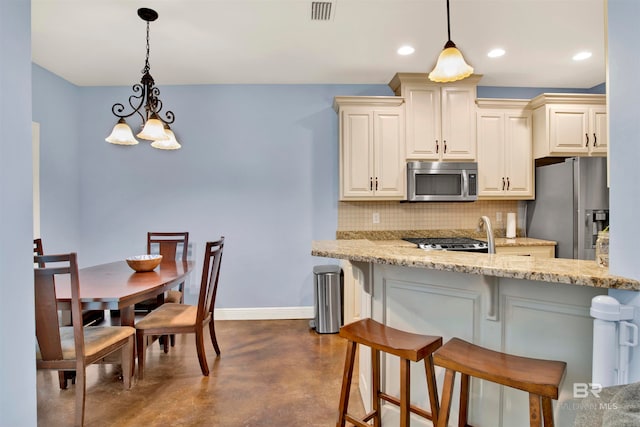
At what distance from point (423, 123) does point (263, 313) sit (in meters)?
2.77

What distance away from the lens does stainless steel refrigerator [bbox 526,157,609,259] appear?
114 inches

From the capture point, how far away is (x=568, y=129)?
3340mm

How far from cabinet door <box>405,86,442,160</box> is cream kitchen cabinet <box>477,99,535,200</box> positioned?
497 millimetres

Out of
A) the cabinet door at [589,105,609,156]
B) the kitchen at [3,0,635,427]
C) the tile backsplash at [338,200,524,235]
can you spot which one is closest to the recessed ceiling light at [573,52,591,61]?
the cabinet door at [589,105,609,156]

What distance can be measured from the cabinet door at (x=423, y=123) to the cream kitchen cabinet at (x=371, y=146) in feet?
0.29

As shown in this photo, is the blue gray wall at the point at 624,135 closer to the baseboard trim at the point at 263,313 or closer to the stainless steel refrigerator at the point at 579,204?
the stainless steel refrigerator at the point at 579,204

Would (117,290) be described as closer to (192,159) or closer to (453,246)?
(192,159)

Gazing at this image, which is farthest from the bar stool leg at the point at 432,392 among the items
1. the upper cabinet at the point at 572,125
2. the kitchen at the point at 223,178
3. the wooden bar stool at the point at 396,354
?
the upper cabinet at the point at 572,125

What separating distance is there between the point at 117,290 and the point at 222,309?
175 cm

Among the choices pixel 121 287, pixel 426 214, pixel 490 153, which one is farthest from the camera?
pixel 426 214

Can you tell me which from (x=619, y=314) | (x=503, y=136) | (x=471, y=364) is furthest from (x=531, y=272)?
(x=503, y=136)

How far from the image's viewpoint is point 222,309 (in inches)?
143

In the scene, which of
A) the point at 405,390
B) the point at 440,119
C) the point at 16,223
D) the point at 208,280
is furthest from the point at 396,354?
the point at 440,119

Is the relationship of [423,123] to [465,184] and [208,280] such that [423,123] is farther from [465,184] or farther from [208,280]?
[208,280]
